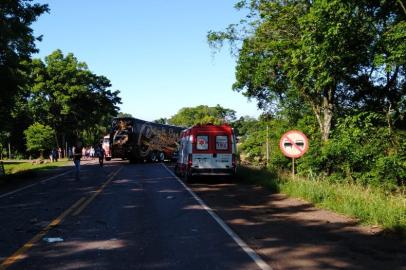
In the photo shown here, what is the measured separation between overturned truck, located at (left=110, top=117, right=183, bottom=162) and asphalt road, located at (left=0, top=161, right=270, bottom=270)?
29804mm

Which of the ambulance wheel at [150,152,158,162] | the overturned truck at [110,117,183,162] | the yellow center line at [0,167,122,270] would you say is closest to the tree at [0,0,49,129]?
the yellow center line at [0,167,122,270]

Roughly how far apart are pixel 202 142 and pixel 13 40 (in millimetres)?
10214

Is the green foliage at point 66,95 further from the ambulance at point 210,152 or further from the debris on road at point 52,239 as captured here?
the debris on road at point 52,239

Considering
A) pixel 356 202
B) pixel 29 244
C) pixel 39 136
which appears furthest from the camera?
pixel 39 136

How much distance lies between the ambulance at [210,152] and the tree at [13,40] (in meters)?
9.03

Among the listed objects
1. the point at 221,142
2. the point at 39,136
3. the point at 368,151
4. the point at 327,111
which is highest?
the point at 39,136

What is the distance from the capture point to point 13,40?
24.9 metres

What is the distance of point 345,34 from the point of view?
2017cm

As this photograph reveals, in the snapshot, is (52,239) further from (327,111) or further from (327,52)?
(327,111)

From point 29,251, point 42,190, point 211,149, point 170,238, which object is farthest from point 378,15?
point 29,251

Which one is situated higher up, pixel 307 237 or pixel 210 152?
pixel 210 152

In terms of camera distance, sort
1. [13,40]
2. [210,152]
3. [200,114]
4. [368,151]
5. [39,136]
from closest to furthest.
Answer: [368,151], [210,152], [13,40], [39,136], [200,114]

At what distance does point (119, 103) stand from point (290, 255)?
65.8 m

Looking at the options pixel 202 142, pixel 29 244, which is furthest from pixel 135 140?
pixel 29 244
